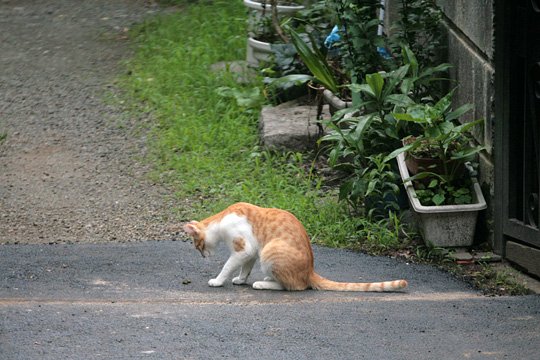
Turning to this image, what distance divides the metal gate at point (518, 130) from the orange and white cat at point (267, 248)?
3.21 ft

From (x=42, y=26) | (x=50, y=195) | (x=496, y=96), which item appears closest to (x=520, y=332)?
(x=496, y=96)

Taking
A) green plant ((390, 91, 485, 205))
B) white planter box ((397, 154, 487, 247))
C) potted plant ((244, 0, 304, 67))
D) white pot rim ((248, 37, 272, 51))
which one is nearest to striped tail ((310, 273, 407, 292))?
white planter box ((397, 154, 487, 247))

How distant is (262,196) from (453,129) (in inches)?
75.4

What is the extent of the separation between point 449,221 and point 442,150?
497 millimetres

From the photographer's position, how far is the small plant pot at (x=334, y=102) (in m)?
8.24

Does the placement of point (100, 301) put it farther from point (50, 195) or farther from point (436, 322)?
point (50, 195)

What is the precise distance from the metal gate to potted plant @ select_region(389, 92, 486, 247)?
0.25 meters

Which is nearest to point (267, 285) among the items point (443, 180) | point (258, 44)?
point (443, 180)

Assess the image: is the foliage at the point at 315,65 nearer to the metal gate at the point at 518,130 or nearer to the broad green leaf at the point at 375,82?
the broad green leaf at the point at 375,82

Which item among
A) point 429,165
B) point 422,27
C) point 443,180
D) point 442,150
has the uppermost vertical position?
point 422,27

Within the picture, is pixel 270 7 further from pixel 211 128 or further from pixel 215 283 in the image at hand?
pixel 215 283

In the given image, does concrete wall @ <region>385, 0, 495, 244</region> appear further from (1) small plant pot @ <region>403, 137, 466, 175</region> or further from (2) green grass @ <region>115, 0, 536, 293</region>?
(2) green grass @ <region>115, 0, 536, 293</region>

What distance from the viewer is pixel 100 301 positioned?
579 centimetres

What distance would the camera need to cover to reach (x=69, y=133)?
388 inches
